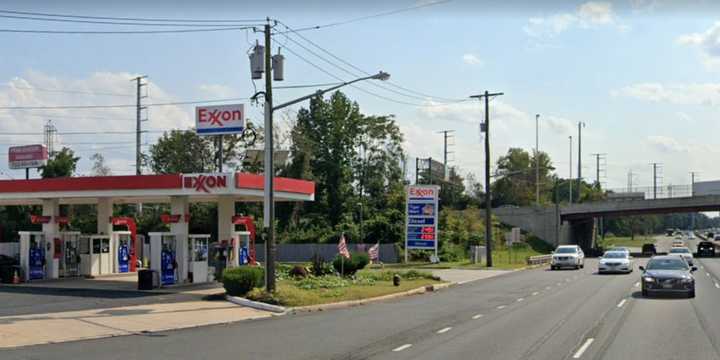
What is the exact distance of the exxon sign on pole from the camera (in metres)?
57.1

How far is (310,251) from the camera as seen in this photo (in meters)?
73.4

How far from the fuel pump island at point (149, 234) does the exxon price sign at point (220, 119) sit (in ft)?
10.2

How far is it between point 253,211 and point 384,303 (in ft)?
184

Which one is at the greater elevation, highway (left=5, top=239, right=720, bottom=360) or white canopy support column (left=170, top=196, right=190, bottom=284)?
white canopy support column (left=170, top=196, right=190, bottom=284)

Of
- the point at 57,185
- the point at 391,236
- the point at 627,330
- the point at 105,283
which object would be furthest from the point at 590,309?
the point at 391,236

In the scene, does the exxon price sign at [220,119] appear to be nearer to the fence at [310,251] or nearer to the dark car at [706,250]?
the fence at [310,251]

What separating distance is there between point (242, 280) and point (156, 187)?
7.61 metres

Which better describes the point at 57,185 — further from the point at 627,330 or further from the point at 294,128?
the point at 294,128

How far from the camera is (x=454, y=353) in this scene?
14.3m

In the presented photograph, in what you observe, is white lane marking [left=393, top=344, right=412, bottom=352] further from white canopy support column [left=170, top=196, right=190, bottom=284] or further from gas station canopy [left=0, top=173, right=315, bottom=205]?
white canopy support column [left=170, top=196, right=190, bottom=284]

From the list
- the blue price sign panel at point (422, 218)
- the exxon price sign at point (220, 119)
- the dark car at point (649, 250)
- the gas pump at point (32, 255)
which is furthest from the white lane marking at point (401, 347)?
the dark car at point (649, 250)

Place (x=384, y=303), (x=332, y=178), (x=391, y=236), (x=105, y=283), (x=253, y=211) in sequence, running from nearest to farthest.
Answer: (x=384, y=303) < (x=105, y=283) < (x=391, y=236) < (x=253, y=211) < (x=332, y=178)

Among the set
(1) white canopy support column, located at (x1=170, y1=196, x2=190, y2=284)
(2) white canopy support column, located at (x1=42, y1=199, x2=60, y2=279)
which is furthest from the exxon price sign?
(2) white canopy support column, located at (x1=42, y1=199, x2=60, y2=279)

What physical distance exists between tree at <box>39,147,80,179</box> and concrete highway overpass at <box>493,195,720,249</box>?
50994mm
